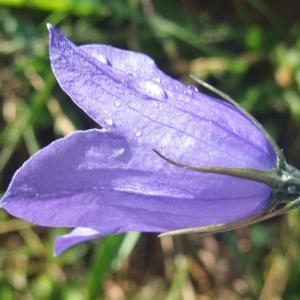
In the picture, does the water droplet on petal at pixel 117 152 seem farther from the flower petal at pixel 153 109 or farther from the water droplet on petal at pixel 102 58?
the water droplet on petal at pixel 102 58

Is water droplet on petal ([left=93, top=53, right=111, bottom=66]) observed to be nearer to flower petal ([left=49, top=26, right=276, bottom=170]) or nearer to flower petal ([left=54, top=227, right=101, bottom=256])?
flower petal ([left=49, top=26, right=276, bottom=170])

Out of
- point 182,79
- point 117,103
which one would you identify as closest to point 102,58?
point 117,103

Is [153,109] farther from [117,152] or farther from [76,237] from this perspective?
[76,237]

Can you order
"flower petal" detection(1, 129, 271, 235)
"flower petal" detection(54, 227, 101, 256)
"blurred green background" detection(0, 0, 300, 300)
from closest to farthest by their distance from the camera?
"flower petal" detection(1, 129, 271, 235)
"flower petal" detection(54, 227, 101, 256)
"blurred green background" detection(0, 0, 300, 300)

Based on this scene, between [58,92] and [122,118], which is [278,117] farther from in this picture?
[122,118]

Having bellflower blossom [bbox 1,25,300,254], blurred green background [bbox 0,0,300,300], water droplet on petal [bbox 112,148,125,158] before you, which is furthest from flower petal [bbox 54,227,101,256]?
blurred green background [bbox 0,0,300,300]

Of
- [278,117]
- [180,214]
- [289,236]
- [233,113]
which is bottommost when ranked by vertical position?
[289,236]

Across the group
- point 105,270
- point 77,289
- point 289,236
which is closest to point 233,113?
point 105,270
